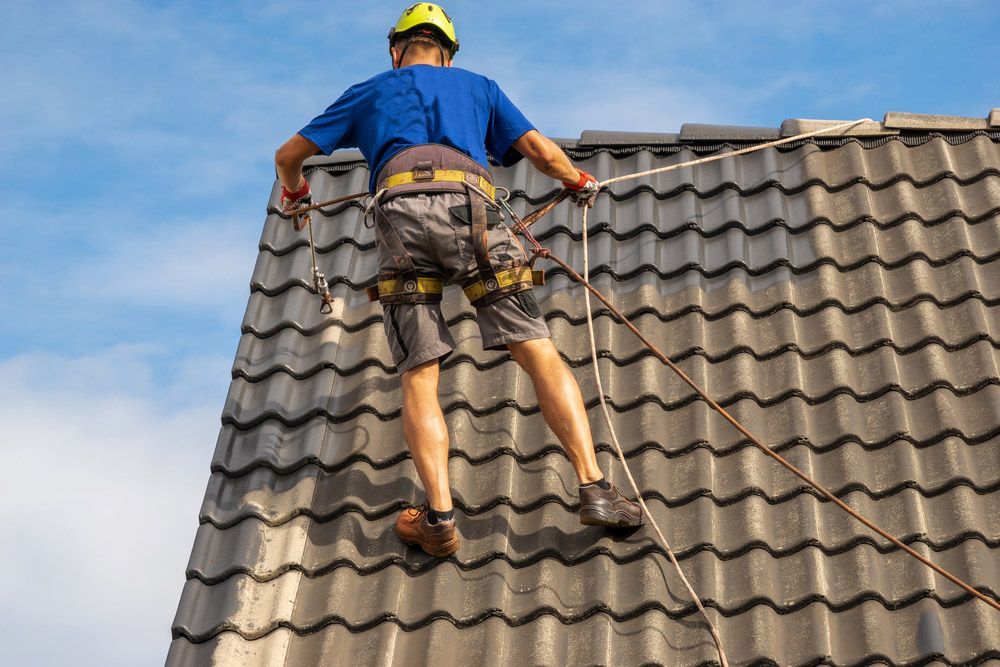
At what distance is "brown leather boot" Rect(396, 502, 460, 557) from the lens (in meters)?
4.10

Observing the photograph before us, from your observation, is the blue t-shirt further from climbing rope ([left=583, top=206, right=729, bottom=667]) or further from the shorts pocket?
climbing rope ([left=583, top=206, right=729, bottom=667])

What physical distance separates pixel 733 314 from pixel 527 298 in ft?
3.53

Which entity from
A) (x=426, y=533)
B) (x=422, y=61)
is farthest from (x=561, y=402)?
(x=422, y=61)

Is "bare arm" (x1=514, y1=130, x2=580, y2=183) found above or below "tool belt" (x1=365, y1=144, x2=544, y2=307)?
above

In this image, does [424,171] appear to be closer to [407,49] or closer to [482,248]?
[482,248]

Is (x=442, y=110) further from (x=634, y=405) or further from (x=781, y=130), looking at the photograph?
(x=781, y=130)

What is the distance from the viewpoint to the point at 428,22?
4.77 meters

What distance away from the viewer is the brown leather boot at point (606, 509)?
4.09 m

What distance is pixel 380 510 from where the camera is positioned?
173 inches

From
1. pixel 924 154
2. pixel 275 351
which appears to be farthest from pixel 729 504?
pixel 924 154

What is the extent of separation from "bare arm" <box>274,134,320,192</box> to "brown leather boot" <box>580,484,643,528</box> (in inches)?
57.0

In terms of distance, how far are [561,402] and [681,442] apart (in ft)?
1.63

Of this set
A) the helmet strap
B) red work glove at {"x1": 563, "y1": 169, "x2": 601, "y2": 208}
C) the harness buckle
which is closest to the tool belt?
the harness buckle

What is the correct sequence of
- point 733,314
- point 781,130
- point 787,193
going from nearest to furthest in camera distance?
point 733,314, point 787,193, point 781,130
